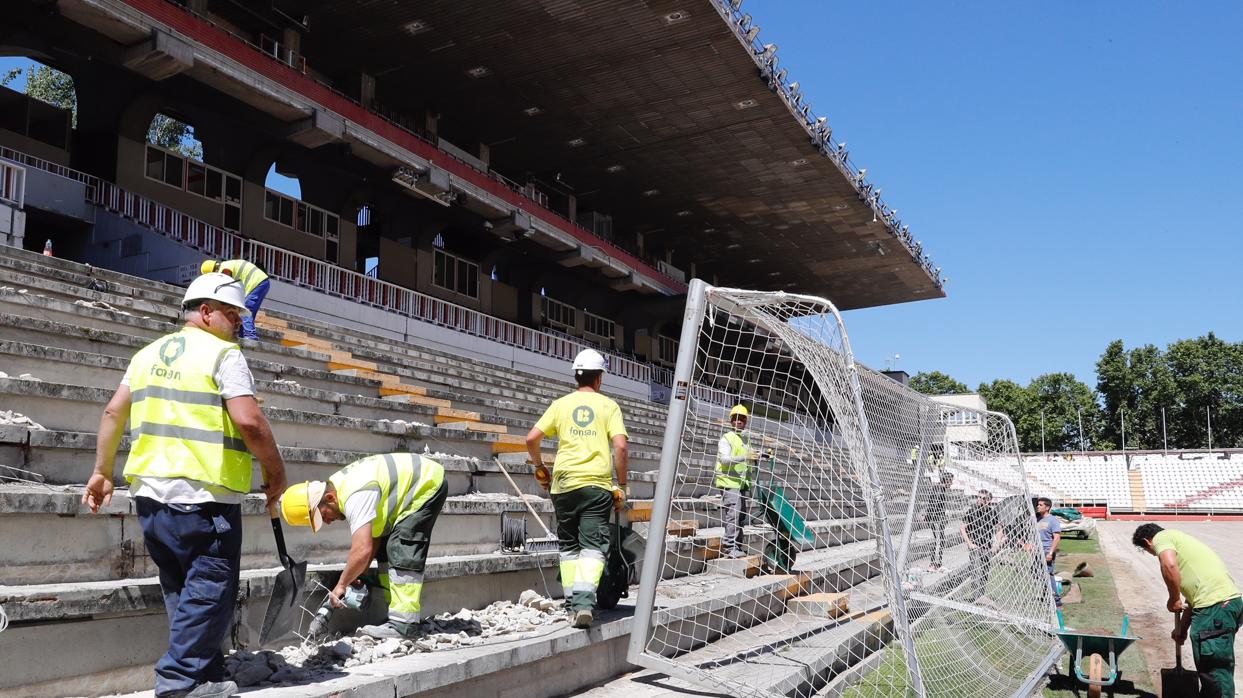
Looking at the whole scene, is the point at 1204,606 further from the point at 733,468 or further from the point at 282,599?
the point at 282,599

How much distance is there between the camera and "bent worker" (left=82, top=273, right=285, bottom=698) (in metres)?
3.24

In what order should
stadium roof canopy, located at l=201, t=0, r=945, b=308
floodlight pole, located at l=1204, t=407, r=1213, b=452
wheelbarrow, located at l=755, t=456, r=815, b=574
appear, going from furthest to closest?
floodlight pole, located at l=1204, t=407, r=1213, b=452 < stadium roof canopy, located at l=201, t=0, r=945, b=308 < wheelbarrow, located at l=755, t=456, r=815, b=574

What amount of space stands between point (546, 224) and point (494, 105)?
3.78 m

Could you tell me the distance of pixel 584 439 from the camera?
5.57 m

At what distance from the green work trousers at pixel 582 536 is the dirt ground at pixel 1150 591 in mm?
4801

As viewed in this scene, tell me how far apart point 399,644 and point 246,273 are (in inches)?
166

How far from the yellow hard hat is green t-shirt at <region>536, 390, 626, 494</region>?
1.63m

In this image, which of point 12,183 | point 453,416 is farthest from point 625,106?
point 453,416

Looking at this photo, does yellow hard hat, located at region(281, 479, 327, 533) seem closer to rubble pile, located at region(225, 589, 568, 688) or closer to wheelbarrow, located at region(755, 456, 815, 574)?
rubble pile, located at region(225, 589, 568, 688)

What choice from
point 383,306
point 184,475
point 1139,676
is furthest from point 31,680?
point 383,306

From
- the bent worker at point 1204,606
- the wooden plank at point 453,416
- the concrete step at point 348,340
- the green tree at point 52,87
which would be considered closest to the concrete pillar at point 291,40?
the concrete step at point 348,340

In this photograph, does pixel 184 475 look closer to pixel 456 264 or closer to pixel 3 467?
pixel 3 467

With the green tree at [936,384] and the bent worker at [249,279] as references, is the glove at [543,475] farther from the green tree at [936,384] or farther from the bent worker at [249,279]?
the green tree at [936,384]

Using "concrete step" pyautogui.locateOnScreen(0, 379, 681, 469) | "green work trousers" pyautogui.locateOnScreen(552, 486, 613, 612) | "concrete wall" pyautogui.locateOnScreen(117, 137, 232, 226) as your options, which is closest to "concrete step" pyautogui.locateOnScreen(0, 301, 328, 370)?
"concrete step" pyautogui.locateOnScreen(0, 379, 681, 469)
